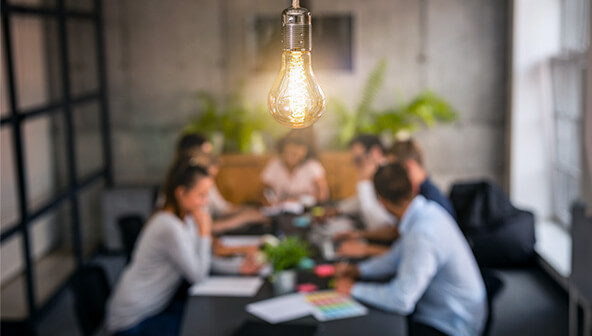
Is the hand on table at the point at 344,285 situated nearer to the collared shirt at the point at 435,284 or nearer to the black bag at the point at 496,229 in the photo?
the collared shirt at the point at 435,284

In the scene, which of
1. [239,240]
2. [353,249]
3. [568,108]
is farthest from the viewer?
[568,108]

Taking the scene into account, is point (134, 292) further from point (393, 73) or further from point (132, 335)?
point (393, 73)

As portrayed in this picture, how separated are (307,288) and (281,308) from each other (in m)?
0.29

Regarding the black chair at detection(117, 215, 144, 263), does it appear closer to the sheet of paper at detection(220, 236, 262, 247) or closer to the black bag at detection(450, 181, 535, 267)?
the sheet of paper at detection(220, 236, 262, 247)

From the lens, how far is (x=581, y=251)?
151 inches

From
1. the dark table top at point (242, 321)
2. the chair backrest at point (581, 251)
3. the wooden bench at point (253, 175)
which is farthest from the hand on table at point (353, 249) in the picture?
the wooden bench at point (253, 175)

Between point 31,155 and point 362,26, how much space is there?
3.87 metres

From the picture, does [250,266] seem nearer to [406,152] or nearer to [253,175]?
[406,152]

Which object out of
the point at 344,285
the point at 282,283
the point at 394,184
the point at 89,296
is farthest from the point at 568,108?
the point at 89,296

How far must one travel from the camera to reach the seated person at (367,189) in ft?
17.4

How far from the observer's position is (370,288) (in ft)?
12.5

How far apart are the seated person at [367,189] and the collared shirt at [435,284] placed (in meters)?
1.40

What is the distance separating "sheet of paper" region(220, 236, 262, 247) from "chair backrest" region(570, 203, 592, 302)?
6.83ft

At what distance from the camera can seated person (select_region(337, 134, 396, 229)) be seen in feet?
17.4
